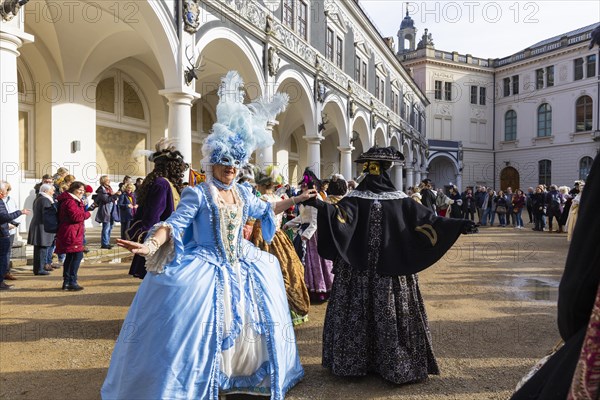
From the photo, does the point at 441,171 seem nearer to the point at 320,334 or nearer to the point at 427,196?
the point at 427,196

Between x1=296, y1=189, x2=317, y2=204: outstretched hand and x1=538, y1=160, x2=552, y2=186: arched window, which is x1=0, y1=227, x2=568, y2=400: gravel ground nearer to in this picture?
x1=296, y1=189, x2=317, y2=204: outstretched hand

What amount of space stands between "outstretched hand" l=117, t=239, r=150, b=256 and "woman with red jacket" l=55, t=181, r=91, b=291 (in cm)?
405

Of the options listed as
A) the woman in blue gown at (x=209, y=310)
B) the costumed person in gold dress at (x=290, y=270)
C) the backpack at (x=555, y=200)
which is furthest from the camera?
the backpack at (x=555, y=200)

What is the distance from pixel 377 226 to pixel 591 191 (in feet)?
7.09

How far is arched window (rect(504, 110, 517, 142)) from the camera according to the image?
36.2 meters

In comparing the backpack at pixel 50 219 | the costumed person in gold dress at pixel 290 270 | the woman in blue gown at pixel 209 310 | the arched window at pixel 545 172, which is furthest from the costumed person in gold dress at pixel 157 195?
the arched window at pixel 545 172

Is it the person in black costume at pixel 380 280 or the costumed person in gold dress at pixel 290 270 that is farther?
the costumed person in gold dress at pixel 290 270

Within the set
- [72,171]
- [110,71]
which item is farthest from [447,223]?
[110,71]

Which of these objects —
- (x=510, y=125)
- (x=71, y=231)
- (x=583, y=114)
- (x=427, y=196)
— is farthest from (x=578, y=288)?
(x=510, y=125)

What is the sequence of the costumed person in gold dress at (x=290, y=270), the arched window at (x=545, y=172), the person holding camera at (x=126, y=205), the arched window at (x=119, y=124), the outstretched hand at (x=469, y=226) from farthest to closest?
the arched window at (x=545, y=172) < the arched window at (x=119, y=124) < the person holding camera at (x=126, y=205) < the costumed person in gold dress at (x=290, y=270) < the outstretched hand at (x=469, y=226)

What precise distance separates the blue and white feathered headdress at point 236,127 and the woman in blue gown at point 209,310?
1cm

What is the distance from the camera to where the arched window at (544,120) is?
33438mm

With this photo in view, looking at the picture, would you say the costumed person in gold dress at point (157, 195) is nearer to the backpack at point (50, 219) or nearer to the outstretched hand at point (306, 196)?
the outstretched hand at point (306, 196)

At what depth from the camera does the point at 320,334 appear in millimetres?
4281
